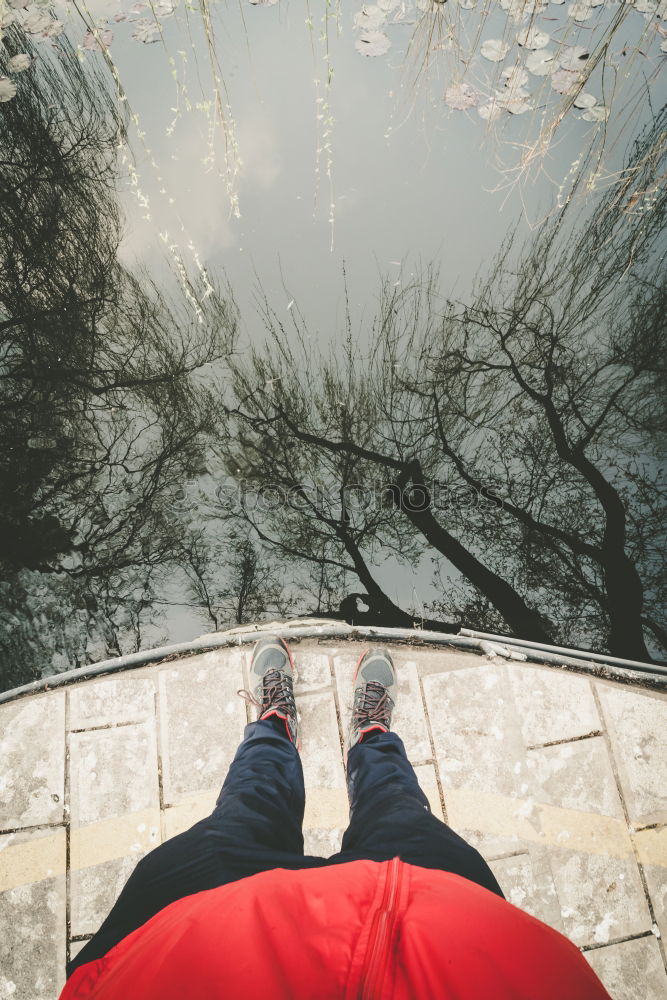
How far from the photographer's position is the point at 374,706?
2141mm

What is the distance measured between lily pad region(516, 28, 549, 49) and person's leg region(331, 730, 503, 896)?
392 cm

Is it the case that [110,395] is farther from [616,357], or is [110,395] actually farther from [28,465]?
[616,357]

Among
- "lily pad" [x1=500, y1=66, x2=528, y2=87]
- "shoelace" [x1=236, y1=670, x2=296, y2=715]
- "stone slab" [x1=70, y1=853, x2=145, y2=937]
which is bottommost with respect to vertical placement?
"stone slab" [x1=70, y1=853, x2=145, y2=937]

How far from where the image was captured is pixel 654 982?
1.92 m

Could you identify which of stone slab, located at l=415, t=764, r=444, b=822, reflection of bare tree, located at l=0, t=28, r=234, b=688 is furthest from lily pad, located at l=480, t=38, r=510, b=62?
stone slab, located at l=415, t=764, r=444, b=822

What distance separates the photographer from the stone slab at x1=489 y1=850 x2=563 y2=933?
1.98 metres

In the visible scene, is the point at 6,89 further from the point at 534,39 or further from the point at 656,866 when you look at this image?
the point at 656,866

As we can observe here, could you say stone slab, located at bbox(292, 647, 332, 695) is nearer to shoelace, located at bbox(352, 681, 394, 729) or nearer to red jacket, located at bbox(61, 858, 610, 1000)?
shoelace, located at bbox(352, 681, 394, 729)

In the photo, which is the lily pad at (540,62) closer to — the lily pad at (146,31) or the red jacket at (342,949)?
the lily pad at (146,31)

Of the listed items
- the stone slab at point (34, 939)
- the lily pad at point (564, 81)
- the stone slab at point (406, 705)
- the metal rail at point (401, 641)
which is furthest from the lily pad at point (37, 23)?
the stone slab at point (34, 939)

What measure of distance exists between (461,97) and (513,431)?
2.06m

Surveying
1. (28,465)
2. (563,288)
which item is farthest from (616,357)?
(28,465)

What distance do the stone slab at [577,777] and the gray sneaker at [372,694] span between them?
0.70 m

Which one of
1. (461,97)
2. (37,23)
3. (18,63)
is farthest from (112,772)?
(37,23)
